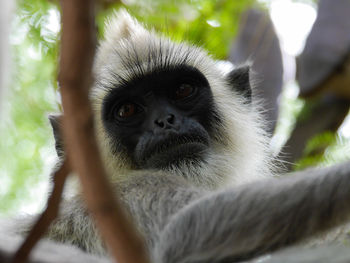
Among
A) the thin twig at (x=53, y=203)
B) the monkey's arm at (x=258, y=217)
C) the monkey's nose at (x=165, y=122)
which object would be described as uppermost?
the thin twig at (x=53, y=203)

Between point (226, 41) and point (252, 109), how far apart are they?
1.44m

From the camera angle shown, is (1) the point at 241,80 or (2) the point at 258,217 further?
(1) the point at 241,80

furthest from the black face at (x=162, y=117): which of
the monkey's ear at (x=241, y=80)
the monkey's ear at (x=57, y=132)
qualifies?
the monkey's ear at (x=241, y=80)

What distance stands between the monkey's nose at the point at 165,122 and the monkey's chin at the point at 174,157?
170 mm

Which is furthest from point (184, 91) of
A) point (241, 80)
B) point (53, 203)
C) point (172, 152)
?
point (53, 203)

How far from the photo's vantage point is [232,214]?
314 centimetres

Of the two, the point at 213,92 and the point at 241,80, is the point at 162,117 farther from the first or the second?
the point at 241,80

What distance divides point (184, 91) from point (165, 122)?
1.91ft

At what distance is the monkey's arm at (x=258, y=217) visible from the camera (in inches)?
114

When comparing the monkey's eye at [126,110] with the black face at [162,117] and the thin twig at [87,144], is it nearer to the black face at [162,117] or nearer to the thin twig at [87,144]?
the black face at [162,117]

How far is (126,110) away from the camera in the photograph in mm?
4656

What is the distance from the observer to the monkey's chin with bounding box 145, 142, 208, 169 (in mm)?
4262

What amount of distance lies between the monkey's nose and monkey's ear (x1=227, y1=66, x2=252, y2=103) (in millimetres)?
1460

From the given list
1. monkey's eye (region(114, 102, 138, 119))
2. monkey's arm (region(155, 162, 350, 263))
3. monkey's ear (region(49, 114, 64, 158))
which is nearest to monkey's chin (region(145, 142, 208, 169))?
monkey's eye (region(114, 102, 138, 119))
